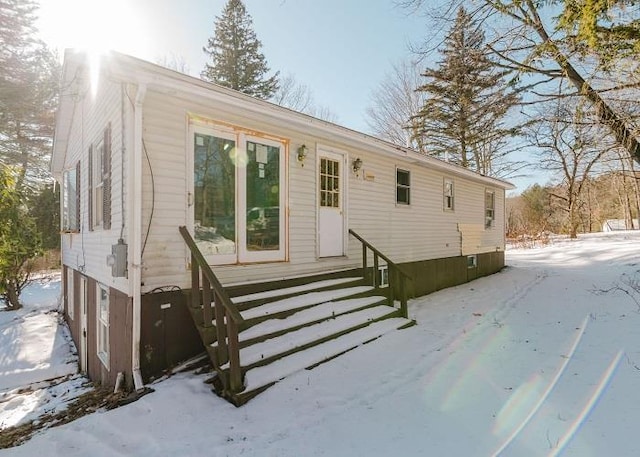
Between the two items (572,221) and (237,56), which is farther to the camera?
(572,221)

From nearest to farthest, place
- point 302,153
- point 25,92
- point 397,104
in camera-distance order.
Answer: point 302,153 → point 25,92 → point 397,104

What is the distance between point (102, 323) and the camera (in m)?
5.49

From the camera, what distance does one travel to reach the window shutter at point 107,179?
4.74 meters

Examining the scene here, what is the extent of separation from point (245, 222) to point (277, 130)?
5.14 feet

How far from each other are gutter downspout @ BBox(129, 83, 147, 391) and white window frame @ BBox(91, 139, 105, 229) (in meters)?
1.58

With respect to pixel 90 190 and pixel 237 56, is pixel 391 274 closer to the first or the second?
pixel 90 190

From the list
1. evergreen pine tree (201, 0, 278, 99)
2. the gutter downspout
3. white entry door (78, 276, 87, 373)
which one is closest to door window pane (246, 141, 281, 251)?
the gutter downspout

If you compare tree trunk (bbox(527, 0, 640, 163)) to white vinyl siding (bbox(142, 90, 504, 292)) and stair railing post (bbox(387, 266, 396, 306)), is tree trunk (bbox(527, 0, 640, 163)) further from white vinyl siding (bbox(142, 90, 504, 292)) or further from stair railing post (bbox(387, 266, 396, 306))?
stair railing post (bbox(387, 266, 396, 306))

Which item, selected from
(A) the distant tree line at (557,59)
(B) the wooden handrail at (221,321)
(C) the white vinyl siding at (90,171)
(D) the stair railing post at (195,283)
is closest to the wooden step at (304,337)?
(B) the wooden handrail at (221,321)

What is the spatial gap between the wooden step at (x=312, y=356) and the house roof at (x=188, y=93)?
323cm

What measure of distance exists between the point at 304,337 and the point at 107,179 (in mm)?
3421

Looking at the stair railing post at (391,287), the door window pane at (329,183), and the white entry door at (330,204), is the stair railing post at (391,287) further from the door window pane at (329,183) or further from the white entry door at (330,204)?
the door window pane at (329,183)

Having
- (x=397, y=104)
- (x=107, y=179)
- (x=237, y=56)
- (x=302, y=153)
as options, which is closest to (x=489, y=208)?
(x=302, y=153)

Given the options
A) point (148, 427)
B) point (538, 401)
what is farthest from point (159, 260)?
point (538, 401)
